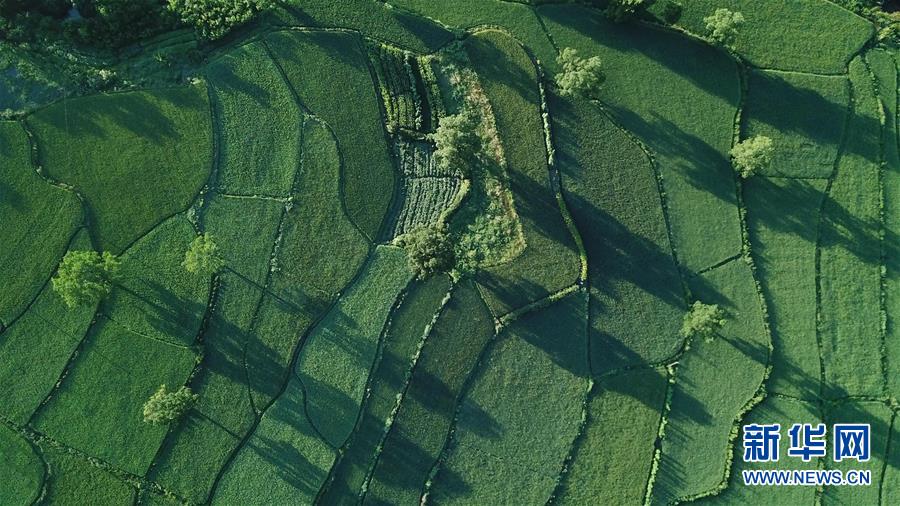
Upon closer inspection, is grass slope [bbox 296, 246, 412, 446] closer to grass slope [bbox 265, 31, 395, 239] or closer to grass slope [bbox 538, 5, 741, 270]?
grass slope [bbox 265, 31, 395, 239]

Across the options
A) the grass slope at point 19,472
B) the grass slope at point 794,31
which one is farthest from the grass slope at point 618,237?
the grass slope at point 19,472

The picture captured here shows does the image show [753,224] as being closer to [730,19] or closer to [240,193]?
[730,19]

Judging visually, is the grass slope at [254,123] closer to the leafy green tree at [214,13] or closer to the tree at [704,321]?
the leafy green tree at [214,13]

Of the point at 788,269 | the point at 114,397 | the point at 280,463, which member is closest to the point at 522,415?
the point at 280,463

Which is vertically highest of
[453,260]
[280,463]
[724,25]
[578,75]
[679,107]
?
[724,25]

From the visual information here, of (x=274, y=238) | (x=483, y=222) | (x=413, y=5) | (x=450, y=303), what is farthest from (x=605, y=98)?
(x=274, y=238)

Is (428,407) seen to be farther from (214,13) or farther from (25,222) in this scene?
(214,13)

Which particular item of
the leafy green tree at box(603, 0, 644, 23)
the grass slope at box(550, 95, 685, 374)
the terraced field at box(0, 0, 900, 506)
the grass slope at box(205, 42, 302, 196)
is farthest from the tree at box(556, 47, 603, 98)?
the grass slope at box(205, 42, 302, 196)
